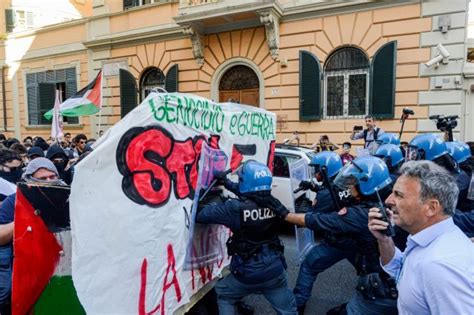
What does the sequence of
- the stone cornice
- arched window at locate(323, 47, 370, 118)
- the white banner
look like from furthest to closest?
the stone cornice < arched window at locate(323, 47, 370, 118) < the white banner

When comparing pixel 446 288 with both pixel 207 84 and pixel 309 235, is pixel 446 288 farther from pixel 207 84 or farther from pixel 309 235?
pixel 207 84

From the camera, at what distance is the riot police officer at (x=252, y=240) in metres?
2.68

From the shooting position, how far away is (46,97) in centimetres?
1530

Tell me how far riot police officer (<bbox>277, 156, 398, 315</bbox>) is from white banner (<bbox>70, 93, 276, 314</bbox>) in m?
0.90

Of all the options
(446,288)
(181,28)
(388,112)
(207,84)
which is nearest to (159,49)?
(181,28)

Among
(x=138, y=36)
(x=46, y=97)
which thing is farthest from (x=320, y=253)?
(x=46, y=97)

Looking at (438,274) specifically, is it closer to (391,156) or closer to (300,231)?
→ (300,231)

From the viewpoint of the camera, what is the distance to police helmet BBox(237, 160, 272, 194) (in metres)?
2.75

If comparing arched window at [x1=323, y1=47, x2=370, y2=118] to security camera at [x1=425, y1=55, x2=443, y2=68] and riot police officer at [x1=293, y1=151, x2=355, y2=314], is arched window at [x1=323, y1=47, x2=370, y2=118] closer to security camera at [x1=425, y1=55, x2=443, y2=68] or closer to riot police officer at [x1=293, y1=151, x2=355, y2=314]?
security camera at [x1=425, y1=55, x2=443, y2=68]

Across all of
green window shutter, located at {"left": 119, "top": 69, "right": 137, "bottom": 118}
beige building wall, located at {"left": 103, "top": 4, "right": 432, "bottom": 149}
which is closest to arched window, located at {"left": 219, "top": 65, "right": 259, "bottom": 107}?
beige building wall, located at {"left": 103, "top": 4, "right": 432, "bottom": 149}

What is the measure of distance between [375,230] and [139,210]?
Result: 4.44ft

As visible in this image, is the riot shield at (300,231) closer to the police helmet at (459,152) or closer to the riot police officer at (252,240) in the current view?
the riot police officer at (252,240)

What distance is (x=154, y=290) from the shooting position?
2.23 m

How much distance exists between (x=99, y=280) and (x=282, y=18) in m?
10.2
